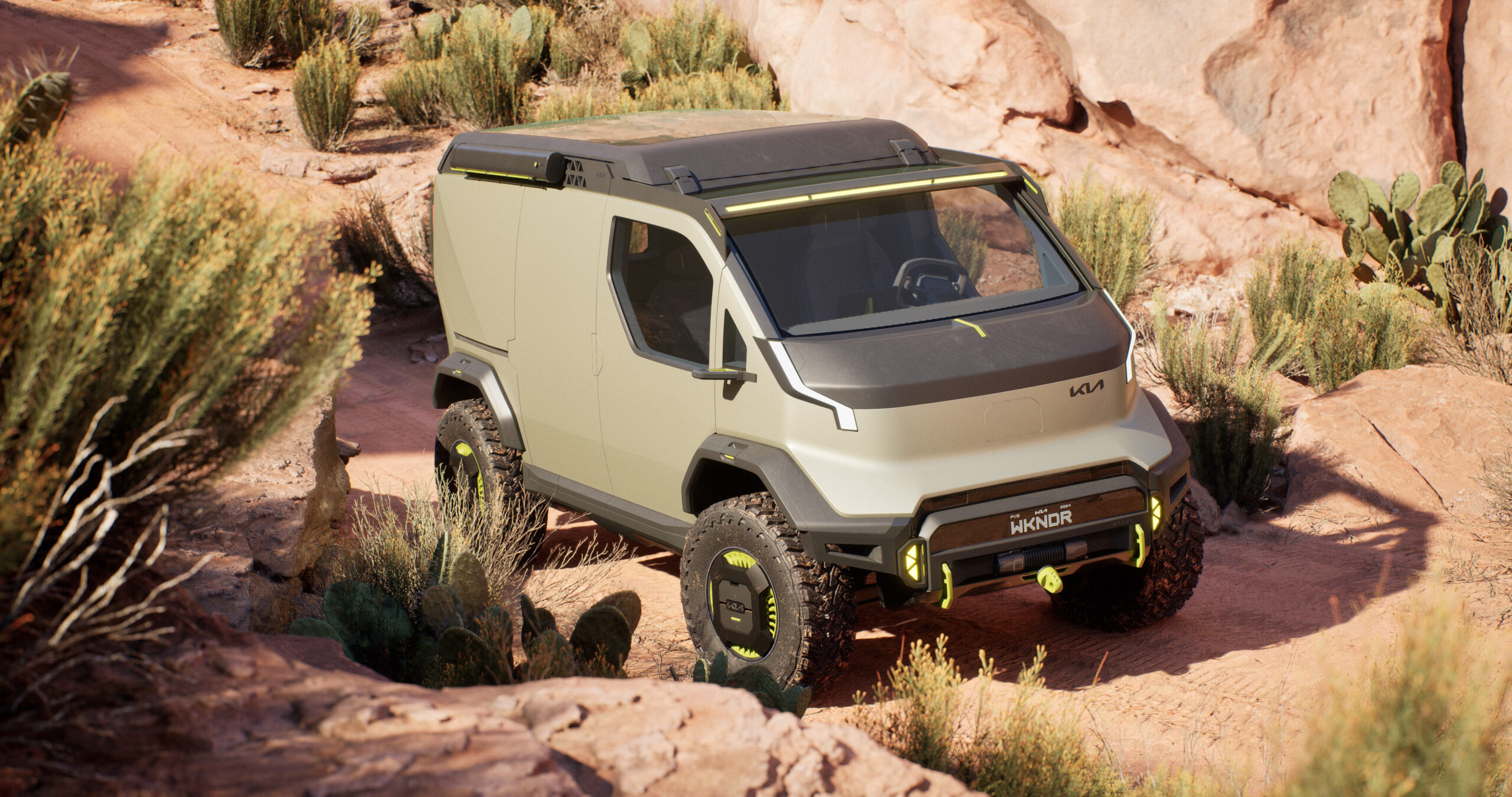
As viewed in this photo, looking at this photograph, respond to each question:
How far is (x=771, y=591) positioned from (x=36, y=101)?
2.91m

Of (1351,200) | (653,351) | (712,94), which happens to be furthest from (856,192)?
(712,94)

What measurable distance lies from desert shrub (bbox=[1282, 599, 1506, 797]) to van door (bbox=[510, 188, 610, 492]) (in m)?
3.44

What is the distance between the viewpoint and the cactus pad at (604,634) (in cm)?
433

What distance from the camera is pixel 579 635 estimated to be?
4371 mm

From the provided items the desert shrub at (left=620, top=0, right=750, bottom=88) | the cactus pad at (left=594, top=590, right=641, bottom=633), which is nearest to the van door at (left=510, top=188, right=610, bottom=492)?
the cactus pad at (left=594, top=590, right=641, bottom=633)

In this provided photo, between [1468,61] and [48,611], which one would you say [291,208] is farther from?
[1468,61]

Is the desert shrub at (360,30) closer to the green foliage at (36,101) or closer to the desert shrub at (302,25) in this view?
the desert shrub at (302,25)

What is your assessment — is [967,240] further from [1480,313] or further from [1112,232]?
[1480,313]

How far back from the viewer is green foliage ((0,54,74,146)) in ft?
10.8

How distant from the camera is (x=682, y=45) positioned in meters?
15.9

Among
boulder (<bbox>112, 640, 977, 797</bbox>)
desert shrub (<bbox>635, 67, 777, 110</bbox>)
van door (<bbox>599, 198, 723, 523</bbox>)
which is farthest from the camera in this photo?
desert shrub (<bbox>635, 67, 777, 110</bbox>)

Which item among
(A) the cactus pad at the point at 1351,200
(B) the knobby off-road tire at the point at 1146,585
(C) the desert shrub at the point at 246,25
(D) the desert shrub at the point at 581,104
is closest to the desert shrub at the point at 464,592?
(B) the knobby off-road tire at the point at 1146,585

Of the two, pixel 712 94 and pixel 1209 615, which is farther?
pixel 712 94

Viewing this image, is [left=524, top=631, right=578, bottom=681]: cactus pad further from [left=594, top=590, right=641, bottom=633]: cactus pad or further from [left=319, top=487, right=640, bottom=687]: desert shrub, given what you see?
[left=594, top=590, right=641, bottom=633]: cactus pad
